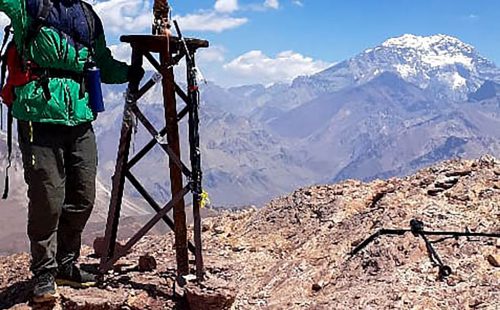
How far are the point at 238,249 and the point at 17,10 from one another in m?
4.48

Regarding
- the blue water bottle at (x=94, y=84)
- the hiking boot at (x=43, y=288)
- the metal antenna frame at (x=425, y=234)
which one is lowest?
the hiking boot at (x=43, y=288)

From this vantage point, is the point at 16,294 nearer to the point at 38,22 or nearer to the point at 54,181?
the point at 54,181

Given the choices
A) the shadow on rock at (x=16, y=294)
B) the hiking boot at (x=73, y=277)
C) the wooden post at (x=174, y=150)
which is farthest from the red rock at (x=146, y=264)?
the shadow on rock at (x=16, y=294)

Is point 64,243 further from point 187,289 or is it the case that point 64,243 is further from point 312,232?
point 312,232

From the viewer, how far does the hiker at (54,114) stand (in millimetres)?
5680

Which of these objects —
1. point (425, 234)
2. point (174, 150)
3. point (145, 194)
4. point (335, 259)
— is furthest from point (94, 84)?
point (425, 234)

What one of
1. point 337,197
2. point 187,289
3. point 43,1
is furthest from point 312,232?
point 43,1

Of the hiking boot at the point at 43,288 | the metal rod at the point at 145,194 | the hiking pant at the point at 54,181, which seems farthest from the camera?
the metal rod at the point at 145,194

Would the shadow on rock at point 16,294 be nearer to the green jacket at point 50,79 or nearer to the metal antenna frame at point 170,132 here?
the metal antenna frame at point 170,132

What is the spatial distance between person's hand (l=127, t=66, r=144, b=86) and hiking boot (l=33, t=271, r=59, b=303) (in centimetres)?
203

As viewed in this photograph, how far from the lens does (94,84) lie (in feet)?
20.0

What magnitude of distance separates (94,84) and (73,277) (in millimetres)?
2023

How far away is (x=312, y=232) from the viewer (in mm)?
8844

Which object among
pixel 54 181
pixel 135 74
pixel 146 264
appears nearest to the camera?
pixel 54 181
